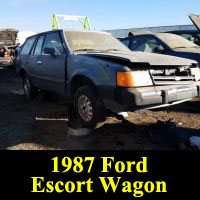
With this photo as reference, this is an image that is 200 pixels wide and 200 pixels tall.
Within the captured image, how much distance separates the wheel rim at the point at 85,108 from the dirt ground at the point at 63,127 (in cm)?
30

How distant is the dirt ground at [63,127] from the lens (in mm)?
4031

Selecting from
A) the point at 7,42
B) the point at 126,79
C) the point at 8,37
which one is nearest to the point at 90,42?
the point at 126,79

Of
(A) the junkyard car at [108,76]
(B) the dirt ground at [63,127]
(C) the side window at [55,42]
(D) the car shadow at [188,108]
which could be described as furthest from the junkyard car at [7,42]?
(D) the car shadow at [188,108]

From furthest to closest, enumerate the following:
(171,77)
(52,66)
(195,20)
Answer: (195,20) < (52,66) < (171,77)

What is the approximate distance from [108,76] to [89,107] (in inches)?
25.2

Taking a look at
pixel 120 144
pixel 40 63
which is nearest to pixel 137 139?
pixel 120 144

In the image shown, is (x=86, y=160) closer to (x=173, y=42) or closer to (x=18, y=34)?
(x=173, y=42)

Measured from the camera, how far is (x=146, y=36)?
23.0ft

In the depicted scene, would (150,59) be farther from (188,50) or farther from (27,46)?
(27,46)

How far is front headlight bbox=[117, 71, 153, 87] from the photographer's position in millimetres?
3676

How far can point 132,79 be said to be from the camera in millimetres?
3688

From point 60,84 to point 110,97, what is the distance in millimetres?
1542

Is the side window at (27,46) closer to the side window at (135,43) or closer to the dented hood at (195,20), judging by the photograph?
the side window at (135,43)

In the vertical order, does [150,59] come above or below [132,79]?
above
